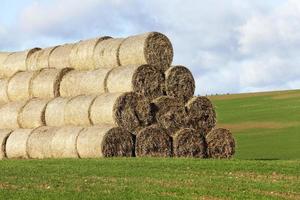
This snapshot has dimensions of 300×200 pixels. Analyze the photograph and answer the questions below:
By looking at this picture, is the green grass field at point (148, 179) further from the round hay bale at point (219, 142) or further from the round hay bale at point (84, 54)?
the round hay bale at point (84, 54)

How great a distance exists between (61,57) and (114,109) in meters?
5.15

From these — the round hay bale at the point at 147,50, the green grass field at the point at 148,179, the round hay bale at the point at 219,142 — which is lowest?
the green grass field at the point at 148,179

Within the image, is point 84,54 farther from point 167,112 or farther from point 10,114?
point 167,112

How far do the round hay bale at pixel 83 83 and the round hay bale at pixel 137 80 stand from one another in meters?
0.47

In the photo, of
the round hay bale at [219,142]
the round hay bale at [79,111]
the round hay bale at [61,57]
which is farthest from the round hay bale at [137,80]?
the round hay bale at [61,57]

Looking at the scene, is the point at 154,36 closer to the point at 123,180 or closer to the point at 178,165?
the point at 178,165

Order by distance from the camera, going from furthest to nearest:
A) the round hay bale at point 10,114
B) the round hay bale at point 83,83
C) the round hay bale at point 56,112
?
the round hay bale at point 10,114, the round hay bale at point 56,112, the round hay bale at point 83,83

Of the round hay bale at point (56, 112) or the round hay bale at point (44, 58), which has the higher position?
the round hay bale at point (44, 58)

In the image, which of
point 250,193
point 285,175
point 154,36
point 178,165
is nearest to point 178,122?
point 154,36

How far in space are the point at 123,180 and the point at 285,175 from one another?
4226 mm

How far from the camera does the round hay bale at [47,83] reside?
93.2 feet

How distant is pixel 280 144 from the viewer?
121ft

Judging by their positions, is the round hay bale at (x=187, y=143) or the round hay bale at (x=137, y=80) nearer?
the round hay bale at (x=137, y=80)

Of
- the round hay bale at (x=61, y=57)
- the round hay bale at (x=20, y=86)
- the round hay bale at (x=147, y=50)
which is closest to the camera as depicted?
the round hay bale at (x=147, y=50)
